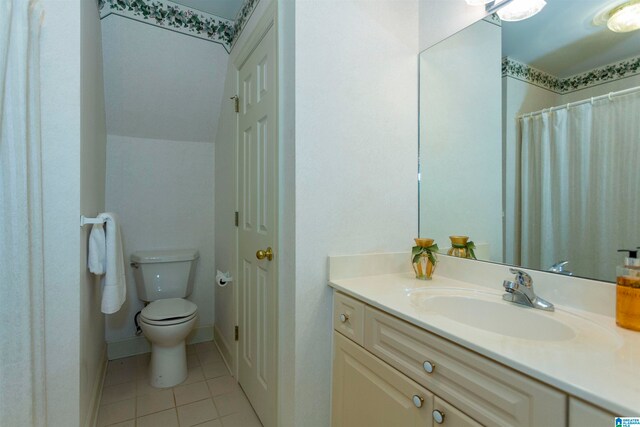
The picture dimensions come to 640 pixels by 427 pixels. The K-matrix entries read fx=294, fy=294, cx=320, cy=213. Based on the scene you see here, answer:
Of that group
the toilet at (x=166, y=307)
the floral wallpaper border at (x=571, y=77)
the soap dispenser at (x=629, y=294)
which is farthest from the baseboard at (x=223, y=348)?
the floral wallpaper border at (x=571, y=77)

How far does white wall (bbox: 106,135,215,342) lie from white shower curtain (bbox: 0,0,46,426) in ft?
4.41

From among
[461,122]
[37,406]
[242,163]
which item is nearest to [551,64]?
[461,122]

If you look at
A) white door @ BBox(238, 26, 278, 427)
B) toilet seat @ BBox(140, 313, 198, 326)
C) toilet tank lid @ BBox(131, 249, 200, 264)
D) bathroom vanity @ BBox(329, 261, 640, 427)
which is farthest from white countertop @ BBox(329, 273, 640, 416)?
toilet tank lid @ BBox(131, 249, 200, 264)

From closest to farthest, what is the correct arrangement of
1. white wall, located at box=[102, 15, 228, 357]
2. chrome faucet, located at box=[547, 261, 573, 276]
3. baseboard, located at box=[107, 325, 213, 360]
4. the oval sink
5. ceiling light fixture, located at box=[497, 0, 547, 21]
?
the oval sink → chrome faucet, located at box=[547, 261, 573, 276] → ceiling light fixture, located at box=[497, 0, 547, 21] → white wall, located at box=[102, 15, 228, 357] → baseboard, located at box=[107, 325, 213, 360]

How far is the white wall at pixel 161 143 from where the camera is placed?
76.5 inches

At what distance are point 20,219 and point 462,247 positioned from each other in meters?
1.62

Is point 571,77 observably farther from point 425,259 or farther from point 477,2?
point 425,259

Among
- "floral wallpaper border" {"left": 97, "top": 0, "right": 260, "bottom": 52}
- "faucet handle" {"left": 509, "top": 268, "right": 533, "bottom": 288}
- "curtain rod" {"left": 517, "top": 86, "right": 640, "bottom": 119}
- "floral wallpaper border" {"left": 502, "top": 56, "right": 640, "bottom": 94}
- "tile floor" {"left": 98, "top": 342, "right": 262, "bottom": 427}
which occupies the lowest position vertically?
"tile floor" {"left": 98, "top": 342, "right": 262, "bottom": 427}

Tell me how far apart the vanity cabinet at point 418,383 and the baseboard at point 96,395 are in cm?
119

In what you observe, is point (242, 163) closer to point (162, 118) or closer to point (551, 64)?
point (162, 118)

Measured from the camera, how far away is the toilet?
1.81 metres

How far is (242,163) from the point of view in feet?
6.03

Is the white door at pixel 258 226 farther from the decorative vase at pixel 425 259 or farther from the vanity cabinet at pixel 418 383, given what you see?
the decorative vase at pixel 425 259

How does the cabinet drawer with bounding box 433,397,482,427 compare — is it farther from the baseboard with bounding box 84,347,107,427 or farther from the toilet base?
the toilet base
